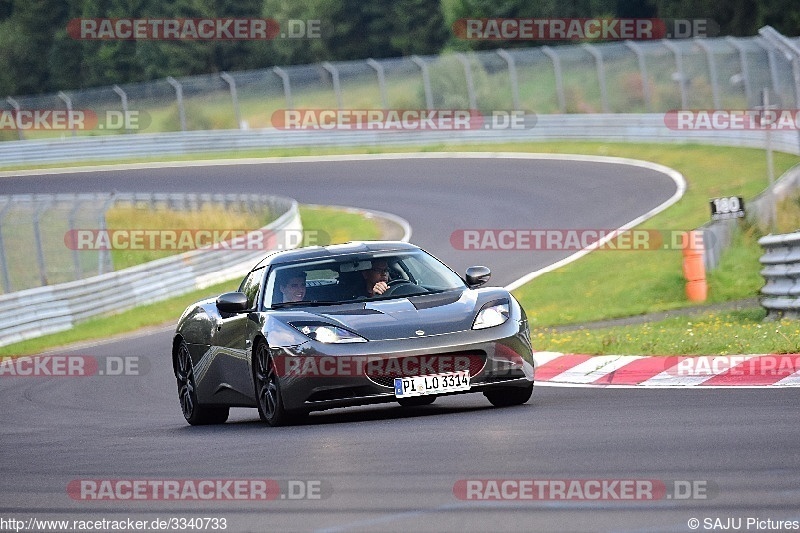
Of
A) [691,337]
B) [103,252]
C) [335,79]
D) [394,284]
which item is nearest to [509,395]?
[394,284]

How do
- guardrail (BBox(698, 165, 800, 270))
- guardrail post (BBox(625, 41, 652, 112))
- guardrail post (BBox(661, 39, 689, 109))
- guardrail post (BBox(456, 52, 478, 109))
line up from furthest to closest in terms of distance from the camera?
guardrail post (BBox(456, 52, 478, 109)) < guardrail post (BBox(625, 41, 652, 112)) < guardrail post (BBox(661, 39, 689, 109)) < guardrail (BBox(698, 165, 800, 270))

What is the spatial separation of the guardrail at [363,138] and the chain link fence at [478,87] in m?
0.62

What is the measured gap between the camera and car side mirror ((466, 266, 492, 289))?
1170cm

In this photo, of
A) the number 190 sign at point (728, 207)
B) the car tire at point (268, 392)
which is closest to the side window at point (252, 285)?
the car tire at point (268, 392)

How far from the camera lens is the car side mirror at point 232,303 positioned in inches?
451

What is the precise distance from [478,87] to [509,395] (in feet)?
128

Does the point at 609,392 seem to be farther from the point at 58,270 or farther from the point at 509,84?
the point at 509,84

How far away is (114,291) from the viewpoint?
26.8 m

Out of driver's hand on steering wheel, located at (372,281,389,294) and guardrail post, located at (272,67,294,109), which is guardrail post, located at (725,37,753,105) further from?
driver's hand on steering wheel, located at (372,281,389,294)

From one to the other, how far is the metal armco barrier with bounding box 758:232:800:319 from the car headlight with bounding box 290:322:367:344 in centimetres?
651

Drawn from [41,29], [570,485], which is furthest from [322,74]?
[41,29]

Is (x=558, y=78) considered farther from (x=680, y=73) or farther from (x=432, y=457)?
(x=432, y=457)

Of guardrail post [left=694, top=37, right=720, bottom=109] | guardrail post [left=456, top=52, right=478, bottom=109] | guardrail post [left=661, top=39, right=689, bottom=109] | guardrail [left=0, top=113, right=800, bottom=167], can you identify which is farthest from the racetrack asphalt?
guardrail post [left=456, top=52, right=478, bottom=109]

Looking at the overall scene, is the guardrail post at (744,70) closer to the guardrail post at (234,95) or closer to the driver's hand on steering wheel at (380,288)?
the guardrail post at (234,95)
